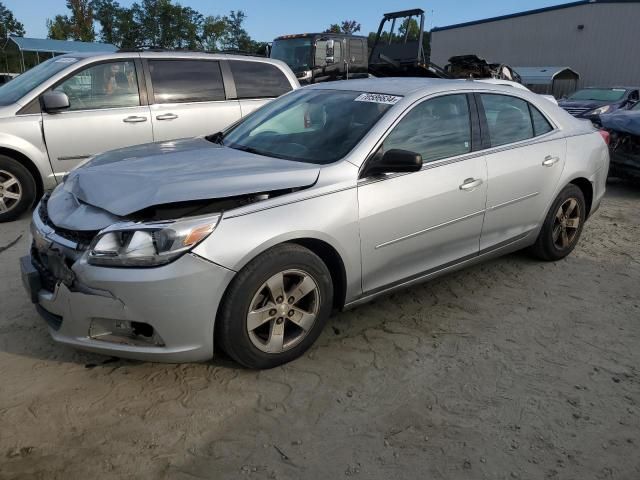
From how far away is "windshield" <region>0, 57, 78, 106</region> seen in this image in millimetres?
5449

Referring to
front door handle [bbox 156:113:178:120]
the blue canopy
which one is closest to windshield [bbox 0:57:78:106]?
front door handle [bbox 156:113:178:120]

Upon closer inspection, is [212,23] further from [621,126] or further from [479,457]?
[479,457]

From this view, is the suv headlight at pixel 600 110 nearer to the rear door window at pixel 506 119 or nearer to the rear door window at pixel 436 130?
the rear door window at pixel 506 119

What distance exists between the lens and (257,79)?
677 cm

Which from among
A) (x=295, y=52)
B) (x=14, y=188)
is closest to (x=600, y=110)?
(x=295, y=52)

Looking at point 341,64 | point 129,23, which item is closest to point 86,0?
point 129,23

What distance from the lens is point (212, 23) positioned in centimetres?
5262

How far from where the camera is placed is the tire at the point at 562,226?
4391mm

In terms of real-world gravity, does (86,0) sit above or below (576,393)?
above

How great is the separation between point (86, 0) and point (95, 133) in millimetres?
61382

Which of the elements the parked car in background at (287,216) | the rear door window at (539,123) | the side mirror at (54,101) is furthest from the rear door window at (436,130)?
the side mirror at (54,101)

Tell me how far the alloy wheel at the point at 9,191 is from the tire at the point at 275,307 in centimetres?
389

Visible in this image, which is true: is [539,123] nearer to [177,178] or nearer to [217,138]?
[217,138]

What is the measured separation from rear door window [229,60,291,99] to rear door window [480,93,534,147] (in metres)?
3.52
